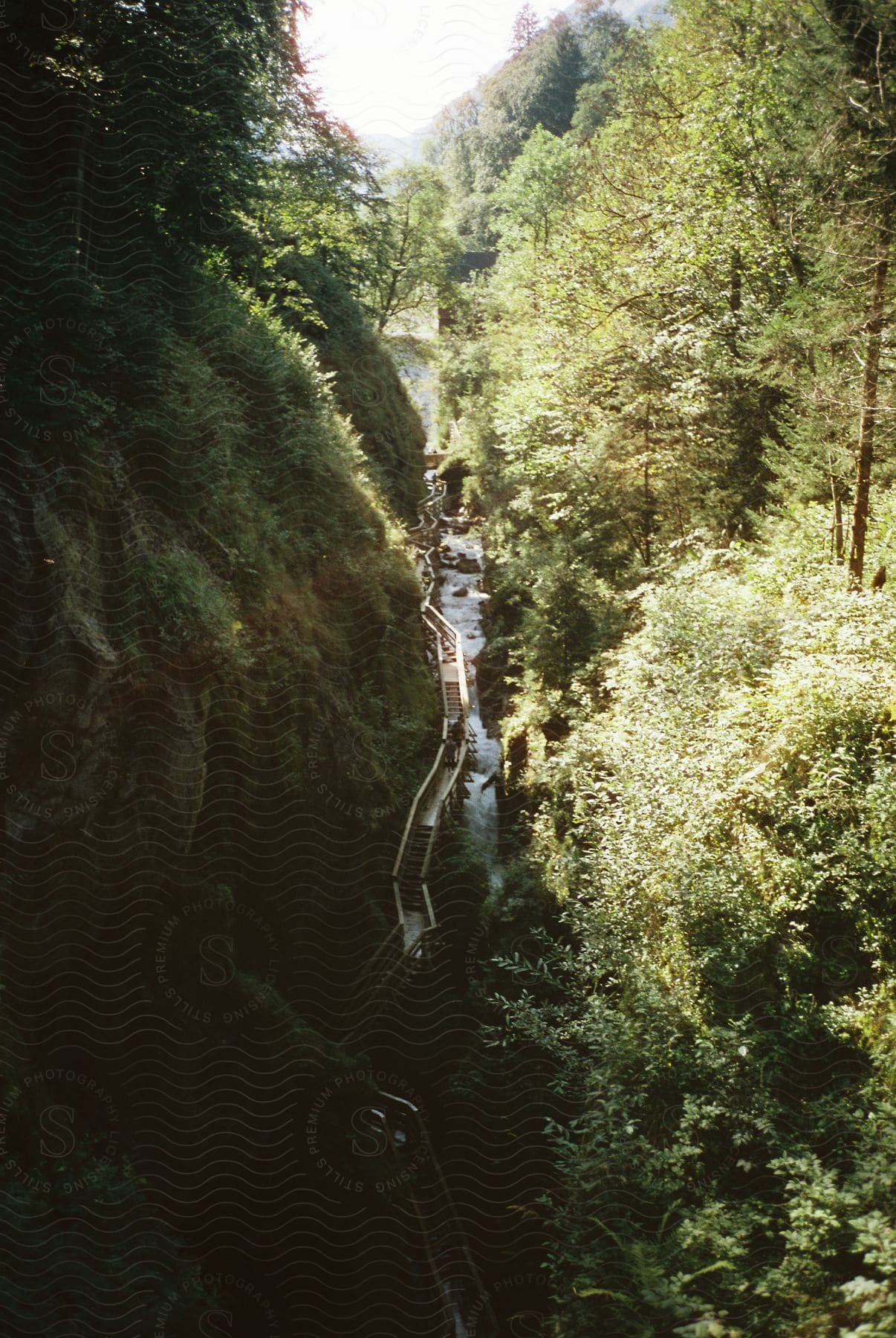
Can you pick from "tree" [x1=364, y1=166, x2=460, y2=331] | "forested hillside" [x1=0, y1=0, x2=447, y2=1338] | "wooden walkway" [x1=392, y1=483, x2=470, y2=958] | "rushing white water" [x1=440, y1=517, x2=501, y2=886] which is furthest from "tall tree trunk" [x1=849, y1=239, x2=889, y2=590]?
"tree" [x1=364, y1=166, x2=460, y2=331]

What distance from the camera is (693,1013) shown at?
7113 millimetres

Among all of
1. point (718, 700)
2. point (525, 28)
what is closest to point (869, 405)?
point (718, 700)

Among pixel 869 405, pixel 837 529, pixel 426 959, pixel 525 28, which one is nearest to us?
pixel 869 405

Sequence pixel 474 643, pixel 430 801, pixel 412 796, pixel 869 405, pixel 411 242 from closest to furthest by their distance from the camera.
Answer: pixel 869 405
pixel 412 796
pixel 430 801
pixel 474 643
pixel 411 242

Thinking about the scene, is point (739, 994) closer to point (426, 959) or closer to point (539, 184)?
point (426, 959)

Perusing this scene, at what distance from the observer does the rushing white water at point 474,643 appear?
674 inches

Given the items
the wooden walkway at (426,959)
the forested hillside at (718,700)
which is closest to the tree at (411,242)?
the forested hillside at (718,700)

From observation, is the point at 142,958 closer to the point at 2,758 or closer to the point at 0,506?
the point at 2,758

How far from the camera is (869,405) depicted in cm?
955

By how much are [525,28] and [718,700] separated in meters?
58.1

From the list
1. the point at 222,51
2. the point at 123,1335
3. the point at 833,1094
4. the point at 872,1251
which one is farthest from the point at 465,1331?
the point at 222,51

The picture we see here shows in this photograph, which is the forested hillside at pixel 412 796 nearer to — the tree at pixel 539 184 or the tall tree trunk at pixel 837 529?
the tall tree trunk at pixel 837 529

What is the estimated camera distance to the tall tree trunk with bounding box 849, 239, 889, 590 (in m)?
Result: 9.23

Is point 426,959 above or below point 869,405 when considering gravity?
below
